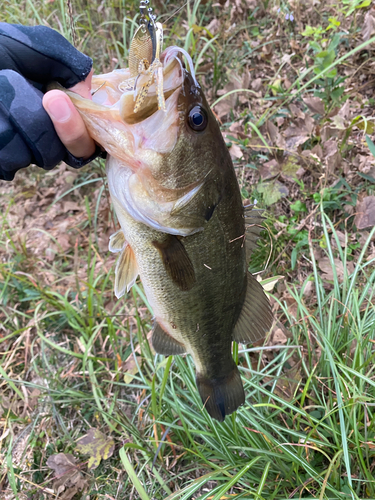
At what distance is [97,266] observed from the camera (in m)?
3.24

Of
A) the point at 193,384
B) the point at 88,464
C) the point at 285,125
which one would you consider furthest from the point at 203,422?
the point at 285,125

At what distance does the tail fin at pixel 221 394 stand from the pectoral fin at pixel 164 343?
18cm

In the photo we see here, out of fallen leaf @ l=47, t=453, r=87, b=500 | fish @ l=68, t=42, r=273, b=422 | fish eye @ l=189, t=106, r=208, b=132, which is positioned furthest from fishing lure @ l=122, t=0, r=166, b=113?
fallen leaf @ l=47, t=453, r=87, b=500

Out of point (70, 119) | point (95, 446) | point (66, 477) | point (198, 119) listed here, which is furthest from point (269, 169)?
point (66, 477)

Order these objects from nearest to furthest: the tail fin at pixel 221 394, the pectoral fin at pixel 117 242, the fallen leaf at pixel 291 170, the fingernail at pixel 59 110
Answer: the fingernail at pixel 59 110 < the pectoral fin at pixel 117 242 < the tail fin at pixel 221 394 < the fallen leaf at pixel 291 170

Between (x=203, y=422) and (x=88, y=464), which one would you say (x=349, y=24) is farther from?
(x=88, y=464)

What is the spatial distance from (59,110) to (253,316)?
119 cm

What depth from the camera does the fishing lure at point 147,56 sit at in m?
1.01

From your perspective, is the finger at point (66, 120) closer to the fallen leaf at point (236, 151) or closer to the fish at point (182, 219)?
the fish at point (182, 219)

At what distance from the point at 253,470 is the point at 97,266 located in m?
2.15

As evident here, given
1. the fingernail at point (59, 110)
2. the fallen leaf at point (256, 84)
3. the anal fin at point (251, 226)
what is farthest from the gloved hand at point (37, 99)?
the fallen leaf at point (256, 84)

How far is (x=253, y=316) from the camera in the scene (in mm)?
1621

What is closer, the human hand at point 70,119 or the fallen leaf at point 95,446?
the human hand at point 70,119

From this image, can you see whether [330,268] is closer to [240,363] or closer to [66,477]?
[240,363]
